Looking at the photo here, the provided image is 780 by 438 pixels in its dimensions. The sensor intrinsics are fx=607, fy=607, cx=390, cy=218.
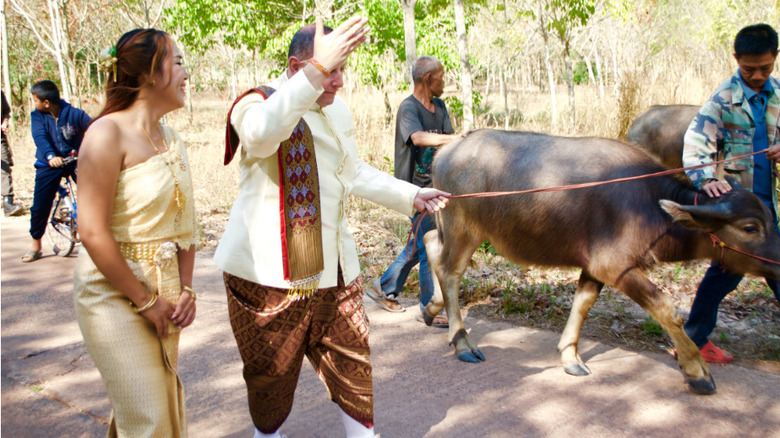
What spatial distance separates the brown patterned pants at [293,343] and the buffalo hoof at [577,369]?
1.78 meters

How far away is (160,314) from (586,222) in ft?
9.08

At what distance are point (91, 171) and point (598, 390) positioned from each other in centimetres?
305

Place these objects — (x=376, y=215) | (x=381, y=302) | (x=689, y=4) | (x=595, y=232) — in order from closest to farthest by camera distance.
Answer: (x=595, y=232), (x=381, y=302), (x=376, y=215), (x=689, y=4)

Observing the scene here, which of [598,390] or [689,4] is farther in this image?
[689,4]

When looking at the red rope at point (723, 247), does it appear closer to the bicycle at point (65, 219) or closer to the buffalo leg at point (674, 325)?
the buffalo leg at point (674, 325)

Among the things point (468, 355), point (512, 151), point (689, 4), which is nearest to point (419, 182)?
point (512, 151)

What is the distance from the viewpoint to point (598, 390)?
367 cm

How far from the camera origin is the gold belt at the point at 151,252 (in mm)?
2102

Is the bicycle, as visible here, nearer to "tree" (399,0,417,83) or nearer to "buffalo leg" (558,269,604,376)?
"tree" (399,0,417,83)

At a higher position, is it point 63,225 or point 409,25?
point 409,25

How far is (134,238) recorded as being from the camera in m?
2.10

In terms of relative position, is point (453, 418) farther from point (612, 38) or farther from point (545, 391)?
point (612, 38)

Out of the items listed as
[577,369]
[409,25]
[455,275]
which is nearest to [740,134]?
[577,369]

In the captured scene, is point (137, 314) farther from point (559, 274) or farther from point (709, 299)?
point (559, 274)
